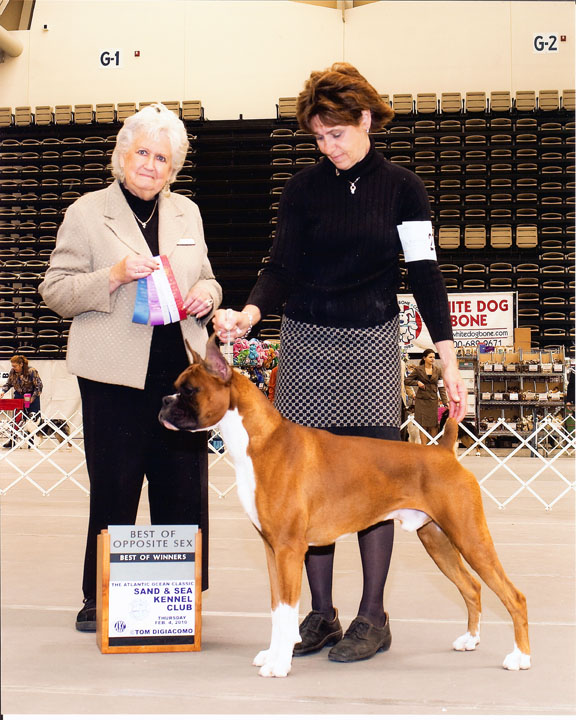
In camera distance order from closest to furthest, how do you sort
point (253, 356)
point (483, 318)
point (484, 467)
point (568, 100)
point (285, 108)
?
point (484, 467)
point (253, 356)
point (483, 318)
point (568, 100)
point (285, 108)

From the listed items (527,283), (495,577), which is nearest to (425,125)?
(527,283)

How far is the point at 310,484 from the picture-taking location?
2.58 meters

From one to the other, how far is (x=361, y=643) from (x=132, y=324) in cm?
134

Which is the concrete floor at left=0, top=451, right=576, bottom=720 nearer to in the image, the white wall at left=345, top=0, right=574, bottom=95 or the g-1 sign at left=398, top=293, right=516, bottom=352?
the g-1 sign at left=398, top=293, right=516, bottom=352

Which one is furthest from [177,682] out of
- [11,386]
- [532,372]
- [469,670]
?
[11,386]

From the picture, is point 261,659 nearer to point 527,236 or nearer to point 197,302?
point 197,302

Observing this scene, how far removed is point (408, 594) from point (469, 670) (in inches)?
49.0

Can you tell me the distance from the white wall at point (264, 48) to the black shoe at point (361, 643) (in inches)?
638

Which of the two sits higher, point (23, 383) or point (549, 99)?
point (549, 99)

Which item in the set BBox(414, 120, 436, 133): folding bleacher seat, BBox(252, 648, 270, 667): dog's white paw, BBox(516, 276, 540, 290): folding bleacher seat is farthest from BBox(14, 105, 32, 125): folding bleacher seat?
BBox(252, 648, 270, 667): dog's white paw

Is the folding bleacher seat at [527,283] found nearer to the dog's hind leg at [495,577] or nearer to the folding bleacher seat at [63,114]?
the folding bleacher seat at [63,114]

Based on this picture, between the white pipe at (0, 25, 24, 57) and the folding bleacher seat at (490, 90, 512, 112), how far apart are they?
10.2 meters

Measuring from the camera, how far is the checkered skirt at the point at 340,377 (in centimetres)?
292

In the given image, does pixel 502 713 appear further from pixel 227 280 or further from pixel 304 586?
pixel 227 280
